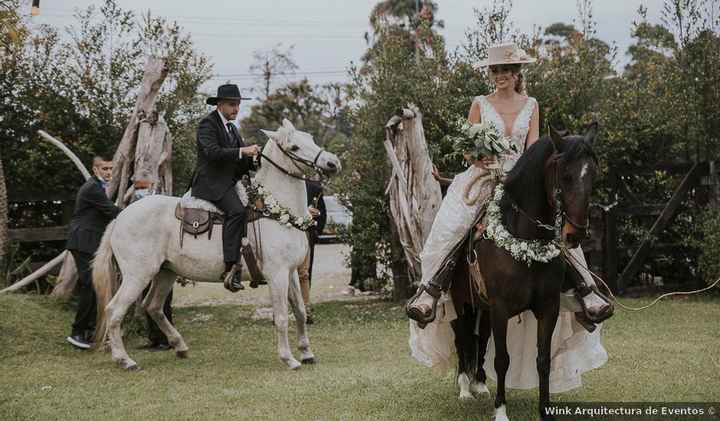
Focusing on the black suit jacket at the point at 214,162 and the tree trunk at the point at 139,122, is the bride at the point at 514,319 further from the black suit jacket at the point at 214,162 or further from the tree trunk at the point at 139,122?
the tree trunk at the point at 139,122

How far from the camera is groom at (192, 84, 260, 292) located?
8117 mm

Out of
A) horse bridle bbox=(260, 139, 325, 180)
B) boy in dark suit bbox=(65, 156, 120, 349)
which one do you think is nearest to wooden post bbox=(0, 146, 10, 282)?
boy in dark suit bbox=(65, 156, 120, 349)

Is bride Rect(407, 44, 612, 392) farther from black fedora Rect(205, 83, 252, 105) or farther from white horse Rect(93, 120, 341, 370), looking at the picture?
black fedora Rect(205, 83, 252, 105)

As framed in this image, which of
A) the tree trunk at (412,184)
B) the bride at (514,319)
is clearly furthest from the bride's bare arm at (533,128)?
the tree trunk at (412,184)

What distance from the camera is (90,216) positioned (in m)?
9.79

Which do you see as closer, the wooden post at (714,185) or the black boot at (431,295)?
the black boot at (431,295)

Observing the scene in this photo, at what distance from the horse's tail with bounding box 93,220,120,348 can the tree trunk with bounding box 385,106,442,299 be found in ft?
15.5

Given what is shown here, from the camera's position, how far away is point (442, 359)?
21.7ft

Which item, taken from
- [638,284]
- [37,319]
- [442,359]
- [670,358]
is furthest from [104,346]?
[638,284]

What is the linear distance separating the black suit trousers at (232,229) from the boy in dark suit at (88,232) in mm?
2349

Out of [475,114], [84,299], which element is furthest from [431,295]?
[84,299]

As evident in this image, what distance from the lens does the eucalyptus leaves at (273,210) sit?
8.23 m

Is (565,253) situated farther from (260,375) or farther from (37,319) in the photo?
(37,319)

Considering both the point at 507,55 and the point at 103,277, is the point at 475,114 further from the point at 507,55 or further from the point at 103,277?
the point at 103,277
